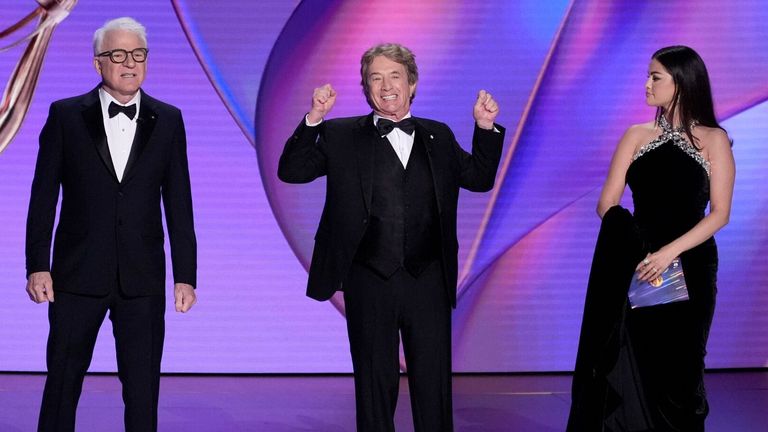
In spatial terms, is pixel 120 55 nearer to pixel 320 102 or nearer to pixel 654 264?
pixel 320 102

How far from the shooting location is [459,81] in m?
5.39

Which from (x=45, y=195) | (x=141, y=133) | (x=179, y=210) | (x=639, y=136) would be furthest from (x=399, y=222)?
Answer: (x=45, y=195)

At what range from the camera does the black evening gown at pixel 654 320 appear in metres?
3.51

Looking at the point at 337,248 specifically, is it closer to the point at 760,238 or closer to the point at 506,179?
the point at 506,179

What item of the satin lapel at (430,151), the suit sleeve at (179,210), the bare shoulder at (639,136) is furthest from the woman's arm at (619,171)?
the suit sleeve at (179,210)

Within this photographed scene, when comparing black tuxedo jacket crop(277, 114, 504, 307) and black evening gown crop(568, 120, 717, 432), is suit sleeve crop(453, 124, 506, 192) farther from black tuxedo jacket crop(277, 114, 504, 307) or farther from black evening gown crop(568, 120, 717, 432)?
black evening gown crop(568, 120, 717, 432)

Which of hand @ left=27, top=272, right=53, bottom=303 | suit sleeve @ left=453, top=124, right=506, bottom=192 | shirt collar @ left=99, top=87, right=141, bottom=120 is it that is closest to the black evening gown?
suit sleeve @ left=453, top=124, right=506, bottom=192

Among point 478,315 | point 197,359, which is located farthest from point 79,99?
point 478,315

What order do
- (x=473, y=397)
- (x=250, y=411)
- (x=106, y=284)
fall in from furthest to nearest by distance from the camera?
1. (x=473, y=397)
2. (x=250, y=411)
3. (x=106, y=284)

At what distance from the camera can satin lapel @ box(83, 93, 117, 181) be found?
3199 mm

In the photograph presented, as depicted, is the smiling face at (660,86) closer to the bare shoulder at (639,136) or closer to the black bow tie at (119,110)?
the bare shoulder at (639,136)

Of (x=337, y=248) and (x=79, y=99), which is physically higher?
(x=79, y=99)

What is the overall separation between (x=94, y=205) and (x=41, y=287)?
11.8 inches

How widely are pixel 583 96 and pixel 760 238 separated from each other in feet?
4.09
